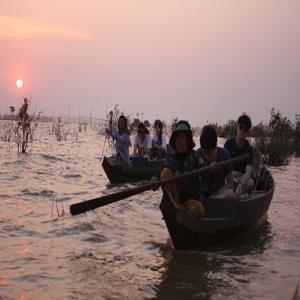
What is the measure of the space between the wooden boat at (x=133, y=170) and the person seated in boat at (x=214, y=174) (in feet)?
19.7

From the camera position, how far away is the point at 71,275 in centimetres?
505

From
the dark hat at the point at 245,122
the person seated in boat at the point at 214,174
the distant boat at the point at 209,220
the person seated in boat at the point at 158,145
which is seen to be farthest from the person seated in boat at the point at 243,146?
the person seated in boat at the point at 158,145

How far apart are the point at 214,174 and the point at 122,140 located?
18.5ft

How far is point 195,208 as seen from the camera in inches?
222

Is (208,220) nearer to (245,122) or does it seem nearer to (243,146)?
(243,146)

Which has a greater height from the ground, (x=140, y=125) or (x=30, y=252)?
(x=140, y=125)

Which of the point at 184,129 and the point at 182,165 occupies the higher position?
the point at 184,129

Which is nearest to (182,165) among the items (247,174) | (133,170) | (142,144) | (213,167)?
(213,167)

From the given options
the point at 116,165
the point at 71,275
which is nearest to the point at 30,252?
the point at 71,275

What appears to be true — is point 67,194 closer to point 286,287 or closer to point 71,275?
point 71,275

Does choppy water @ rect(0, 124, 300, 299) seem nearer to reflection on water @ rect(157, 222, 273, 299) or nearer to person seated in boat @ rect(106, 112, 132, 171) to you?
reflection on water @ rect(157, 222, 273, 299)

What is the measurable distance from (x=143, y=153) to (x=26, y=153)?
5.94 metres

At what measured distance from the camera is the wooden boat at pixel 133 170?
40.1 ft

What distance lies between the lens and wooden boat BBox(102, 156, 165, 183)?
1222 centimetres
